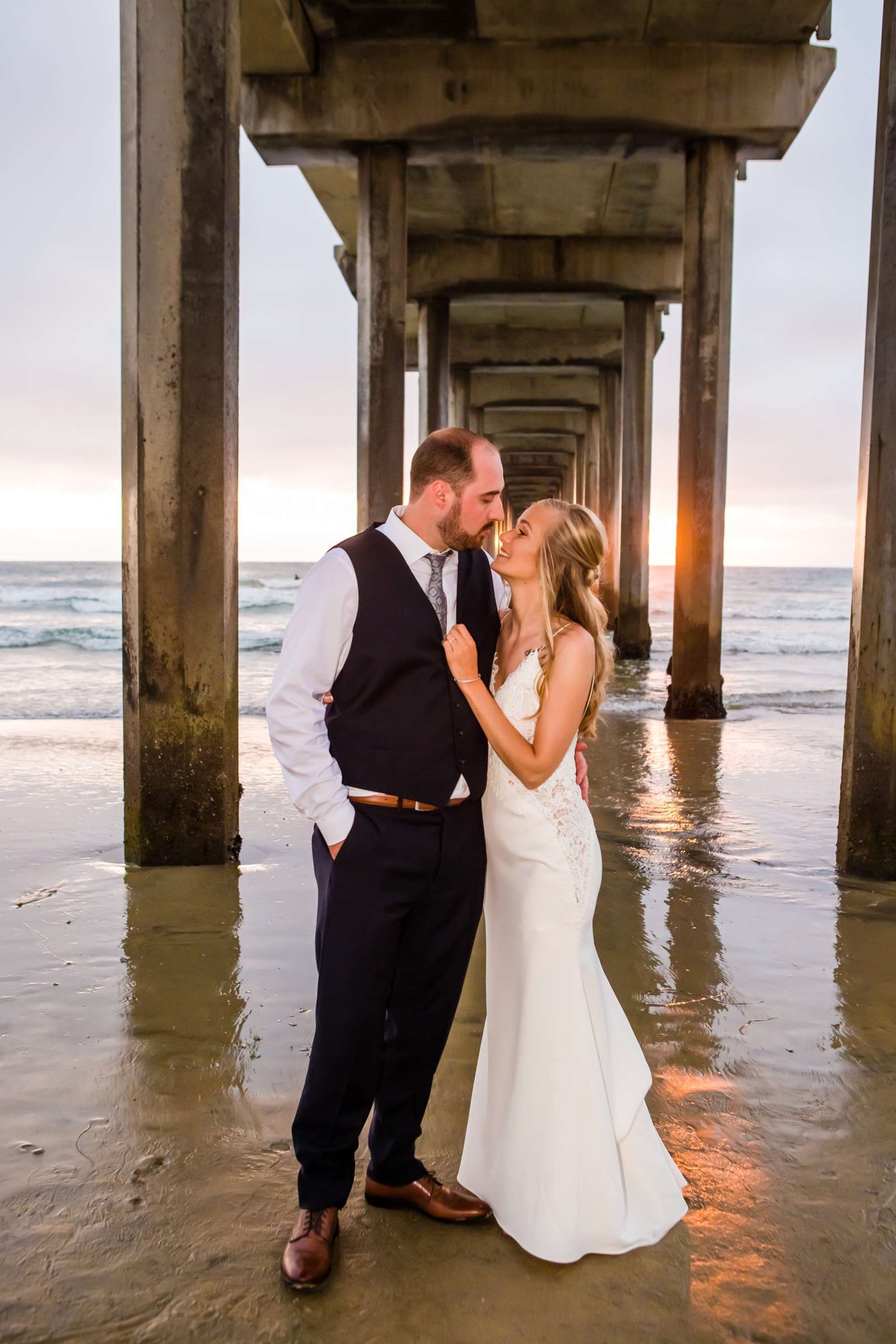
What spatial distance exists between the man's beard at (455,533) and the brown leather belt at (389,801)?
62 cm

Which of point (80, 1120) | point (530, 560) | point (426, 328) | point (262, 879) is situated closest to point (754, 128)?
point (426, 328)

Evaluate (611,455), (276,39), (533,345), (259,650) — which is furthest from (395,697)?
(611,455)

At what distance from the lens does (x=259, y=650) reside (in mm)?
23484

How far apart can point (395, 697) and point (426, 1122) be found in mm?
1315

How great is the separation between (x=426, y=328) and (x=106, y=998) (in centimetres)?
1645

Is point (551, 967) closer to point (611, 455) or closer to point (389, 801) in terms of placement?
point (389, 801)

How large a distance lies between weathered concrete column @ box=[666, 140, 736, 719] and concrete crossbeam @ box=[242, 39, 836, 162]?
0.43 meters

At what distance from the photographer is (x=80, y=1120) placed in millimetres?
2932

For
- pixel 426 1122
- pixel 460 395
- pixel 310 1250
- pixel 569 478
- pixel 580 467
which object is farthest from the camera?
pixel 569 478

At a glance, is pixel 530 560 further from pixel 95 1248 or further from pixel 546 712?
pixel 95 1248

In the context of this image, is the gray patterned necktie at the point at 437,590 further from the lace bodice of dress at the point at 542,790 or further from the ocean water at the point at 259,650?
the ocean water at the point at 259,650

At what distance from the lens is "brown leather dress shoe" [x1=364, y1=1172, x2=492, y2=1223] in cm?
254

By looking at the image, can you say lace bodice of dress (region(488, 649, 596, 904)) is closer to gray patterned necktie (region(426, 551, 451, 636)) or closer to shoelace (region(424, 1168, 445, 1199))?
gray patterned necktie (region(426, 551, 451, 636))

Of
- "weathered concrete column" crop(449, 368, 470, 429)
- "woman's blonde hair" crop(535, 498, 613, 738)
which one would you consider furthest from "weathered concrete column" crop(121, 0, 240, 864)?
"weathered concrete column" crop(449, 368, 470, 429)
